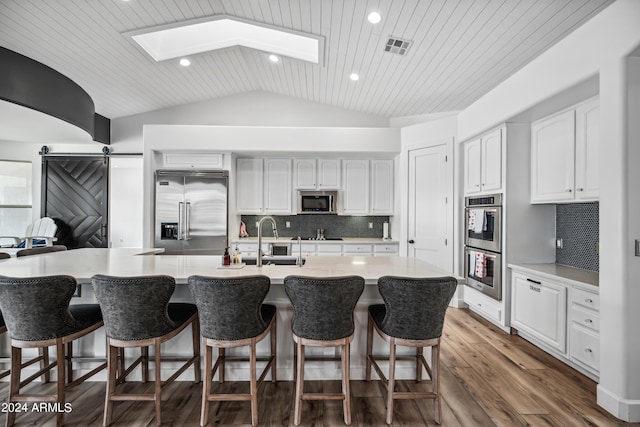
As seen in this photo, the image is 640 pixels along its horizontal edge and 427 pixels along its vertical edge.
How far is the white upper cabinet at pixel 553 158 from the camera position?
272cm

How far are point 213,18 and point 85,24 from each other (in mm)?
1302

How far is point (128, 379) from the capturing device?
7.51 feet

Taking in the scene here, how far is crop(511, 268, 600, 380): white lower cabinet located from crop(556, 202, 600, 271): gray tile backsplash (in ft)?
1.66

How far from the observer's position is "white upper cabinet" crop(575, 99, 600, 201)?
245 centimetres

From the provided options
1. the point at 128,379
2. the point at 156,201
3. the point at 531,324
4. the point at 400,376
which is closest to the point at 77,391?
the point at 128,379

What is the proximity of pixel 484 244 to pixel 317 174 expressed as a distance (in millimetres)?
2741

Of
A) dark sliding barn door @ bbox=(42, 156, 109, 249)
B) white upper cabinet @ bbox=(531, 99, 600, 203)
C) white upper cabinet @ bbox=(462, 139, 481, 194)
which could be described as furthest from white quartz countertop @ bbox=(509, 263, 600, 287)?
dark sliding barn door @ bbox=(42, 156, 109, 249)

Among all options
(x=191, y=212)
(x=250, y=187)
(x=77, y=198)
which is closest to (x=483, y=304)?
(x=250, y=187)

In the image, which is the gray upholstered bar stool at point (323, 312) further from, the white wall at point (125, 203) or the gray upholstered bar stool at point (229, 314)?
the white wall at point (125, 203)

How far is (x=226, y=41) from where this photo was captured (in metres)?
4.01

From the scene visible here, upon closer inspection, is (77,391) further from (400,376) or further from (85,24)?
(85,24)

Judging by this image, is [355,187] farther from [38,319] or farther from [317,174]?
[38,319]

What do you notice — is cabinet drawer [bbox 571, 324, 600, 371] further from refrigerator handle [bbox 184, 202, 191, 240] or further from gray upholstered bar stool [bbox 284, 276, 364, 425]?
refrigerator handle [bbox 184, 202, 191, 240]

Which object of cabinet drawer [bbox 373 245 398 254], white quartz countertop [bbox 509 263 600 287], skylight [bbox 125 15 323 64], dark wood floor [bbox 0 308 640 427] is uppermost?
skylight [bbox 125 15 323 64]
